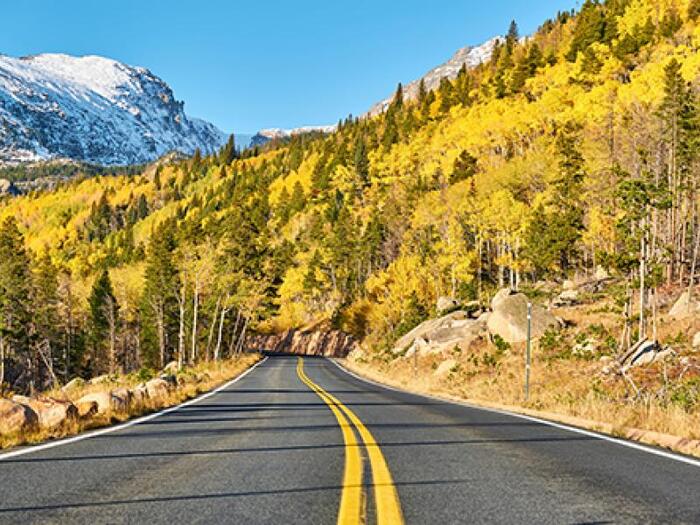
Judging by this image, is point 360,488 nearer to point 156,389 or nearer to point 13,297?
point 156,389

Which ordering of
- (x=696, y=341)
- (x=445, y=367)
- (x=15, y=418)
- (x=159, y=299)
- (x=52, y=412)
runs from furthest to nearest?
1. (x=159, y=299)
2. (x=445, y=367)
3. (x=696, y=341)
4. (x=52, y=412)
5. (x=15, y=418)

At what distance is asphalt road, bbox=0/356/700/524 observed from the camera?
384 centimetres

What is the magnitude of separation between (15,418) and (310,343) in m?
74.4

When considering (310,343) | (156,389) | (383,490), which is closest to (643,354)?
(156,389)

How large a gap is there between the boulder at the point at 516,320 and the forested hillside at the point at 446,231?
435 centimetres

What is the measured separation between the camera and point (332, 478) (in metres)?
4.94

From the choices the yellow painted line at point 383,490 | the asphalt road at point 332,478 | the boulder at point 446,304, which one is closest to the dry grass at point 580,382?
the asphalt road at point 332,478

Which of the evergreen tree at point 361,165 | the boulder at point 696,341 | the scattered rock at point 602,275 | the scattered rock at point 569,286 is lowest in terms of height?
the boulder at point 696,341

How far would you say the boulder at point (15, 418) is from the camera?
304 inches

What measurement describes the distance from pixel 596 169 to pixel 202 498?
47.4m

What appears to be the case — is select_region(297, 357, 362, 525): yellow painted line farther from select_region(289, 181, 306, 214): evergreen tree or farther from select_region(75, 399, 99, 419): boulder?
select_region(289, 181, 306, 214): evergreen tree

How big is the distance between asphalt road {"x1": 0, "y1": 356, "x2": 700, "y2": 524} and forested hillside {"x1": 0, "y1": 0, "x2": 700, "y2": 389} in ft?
51.3

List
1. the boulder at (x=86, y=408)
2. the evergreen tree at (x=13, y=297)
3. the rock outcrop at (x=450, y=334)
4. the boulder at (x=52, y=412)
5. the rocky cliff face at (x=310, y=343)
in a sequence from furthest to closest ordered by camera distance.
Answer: the rocky cliff face at (x=310, y=343) < the evergreen tree at (x=13, y=297) < the rock outcrop at (x=450, y=334) < the boulder at (x=86, y=408) < the boulder at (x=52, y=412)

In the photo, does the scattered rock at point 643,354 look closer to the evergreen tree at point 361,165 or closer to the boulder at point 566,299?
the boulder at point 566,299
